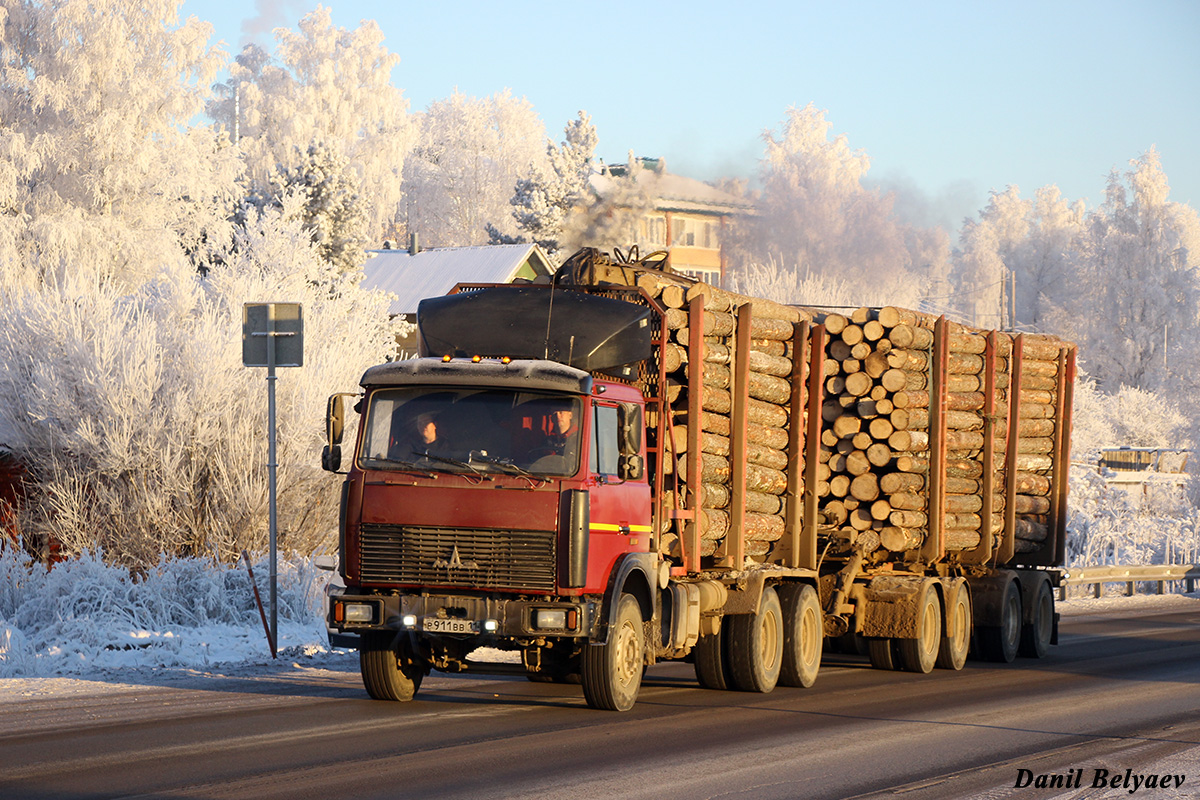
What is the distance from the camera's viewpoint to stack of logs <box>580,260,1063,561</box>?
13227 mm

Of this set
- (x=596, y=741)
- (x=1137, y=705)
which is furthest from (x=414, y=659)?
(x=1137, y=705)

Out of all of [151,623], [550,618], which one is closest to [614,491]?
[550,618]

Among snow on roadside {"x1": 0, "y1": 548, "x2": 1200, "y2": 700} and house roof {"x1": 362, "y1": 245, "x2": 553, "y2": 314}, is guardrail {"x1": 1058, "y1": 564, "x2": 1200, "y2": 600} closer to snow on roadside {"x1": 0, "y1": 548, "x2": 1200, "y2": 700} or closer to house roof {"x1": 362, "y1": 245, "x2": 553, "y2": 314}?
snow on roadside {"x1": 0, "y1": 548, "x2": 1200, "y2": 700}

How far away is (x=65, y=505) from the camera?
19328mm

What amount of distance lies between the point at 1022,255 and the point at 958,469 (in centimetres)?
9215

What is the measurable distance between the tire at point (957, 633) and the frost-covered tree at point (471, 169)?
256 ft

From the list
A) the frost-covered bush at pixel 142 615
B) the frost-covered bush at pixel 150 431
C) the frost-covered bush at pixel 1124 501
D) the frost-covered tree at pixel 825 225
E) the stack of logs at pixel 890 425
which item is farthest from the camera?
the frost-covered tree at pixel 825 225

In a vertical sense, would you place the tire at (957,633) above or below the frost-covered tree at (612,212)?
below

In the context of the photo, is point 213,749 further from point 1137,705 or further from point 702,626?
point 1137,705

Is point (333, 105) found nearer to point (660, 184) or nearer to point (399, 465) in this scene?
point (660, 184)

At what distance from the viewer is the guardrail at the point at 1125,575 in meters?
26.3

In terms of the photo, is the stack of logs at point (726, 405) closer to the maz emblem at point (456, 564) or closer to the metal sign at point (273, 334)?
the maz emblem at point (456, 564)

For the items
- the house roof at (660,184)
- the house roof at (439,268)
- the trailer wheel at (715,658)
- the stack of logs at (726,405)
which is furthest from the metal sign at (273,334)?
the house roof at (439,268)

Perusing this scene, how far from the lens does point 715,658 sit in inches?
534
